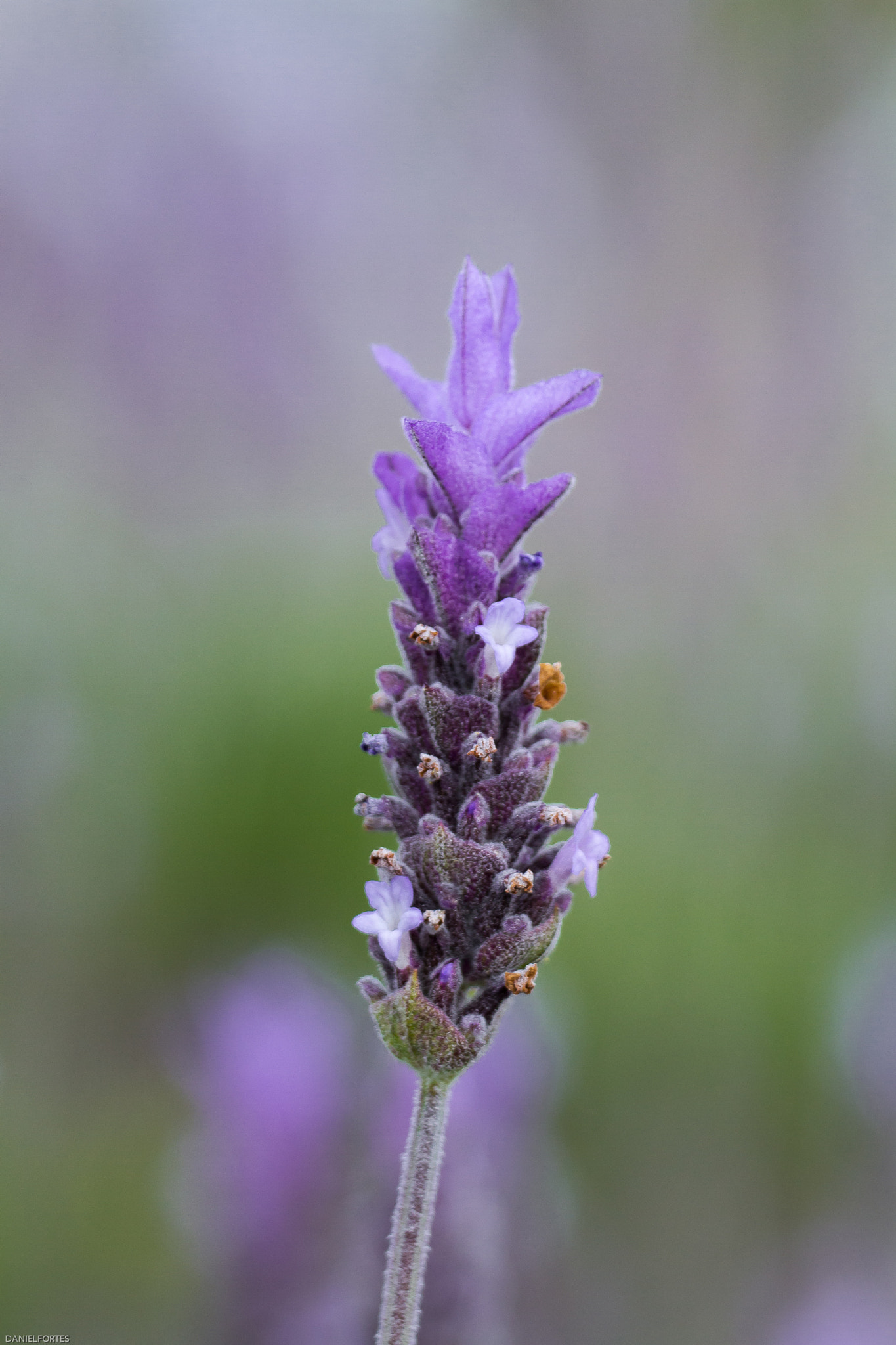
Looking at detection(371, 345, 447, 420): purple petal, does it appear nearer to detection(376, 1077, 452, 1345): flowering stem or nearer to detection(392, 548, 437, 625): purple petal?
detection(392, 548, 437, 625): purple petal

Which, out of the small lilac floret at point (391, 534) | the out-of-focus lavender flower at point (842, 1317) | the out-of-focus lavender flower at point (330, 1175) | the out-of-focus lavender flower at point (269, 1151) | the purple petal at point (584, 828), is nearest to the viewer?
the purple petal at point (584, 828)

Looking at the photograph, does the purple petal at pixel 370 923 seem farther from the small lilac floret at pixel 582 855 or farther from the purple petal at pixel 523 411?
the purple petal at pixel 523 411

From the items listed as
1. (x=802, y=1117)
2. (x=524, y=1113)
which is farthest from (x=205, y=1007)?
(x=802, y=1117)

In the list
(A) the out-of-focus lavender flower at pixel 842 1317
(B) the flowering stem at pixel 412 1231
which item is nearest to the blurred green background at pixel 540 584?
(A) the out-of-focus lavender flower at pixel 842 1317

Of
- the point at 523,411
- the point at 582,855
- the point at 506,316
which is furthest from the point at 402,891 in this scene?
the point at 506,316

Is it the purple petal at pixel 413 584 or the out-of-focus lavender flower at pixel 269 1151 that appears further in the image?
the out-of-focus lavender flower at pixel 269 1151

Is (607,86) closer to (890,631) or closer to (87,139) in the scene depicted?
(87,139)

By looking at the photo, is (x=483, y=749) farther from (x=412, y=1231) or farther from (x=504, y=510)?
(x=412, y=1231)

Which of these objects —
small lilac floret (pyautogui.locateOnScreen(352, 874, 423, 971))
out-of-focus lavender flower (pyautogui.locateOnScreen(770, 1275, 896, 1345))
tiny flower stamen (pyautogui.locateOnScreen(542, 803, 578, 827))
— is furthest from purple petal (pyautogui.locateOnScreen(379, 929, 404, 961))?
out-of-focus lavender flower (pyautogui.locateOnScreen(770, 1275, 896, 1345))
